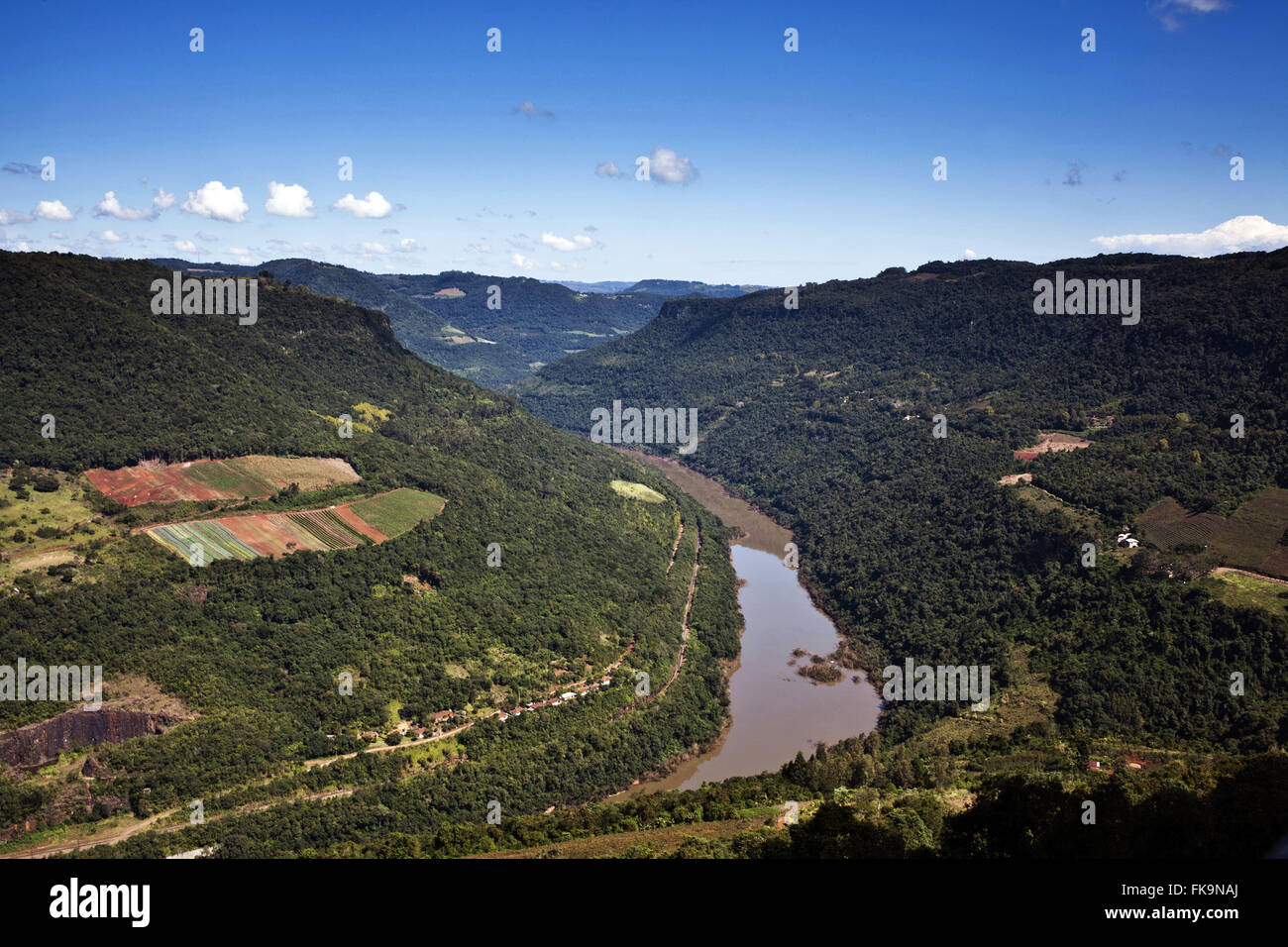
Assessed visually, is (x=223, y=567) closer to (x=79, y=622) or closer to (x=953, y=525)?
(x=79, y=622)

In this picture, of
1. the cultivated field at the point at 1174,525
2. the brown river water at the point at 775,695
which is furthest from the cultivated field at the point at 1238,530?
the brown river water at the point at 775,695

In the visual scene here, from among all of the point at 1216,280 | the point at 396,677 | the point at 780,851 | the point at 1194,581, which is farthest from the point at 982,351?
the point at 780,851

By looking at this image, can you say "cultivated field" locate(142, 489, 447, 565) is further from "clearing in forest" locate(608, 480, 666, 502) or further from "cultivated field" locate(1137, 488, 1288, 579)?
"cultivated field" locate(1137, 488, 1288, 579)

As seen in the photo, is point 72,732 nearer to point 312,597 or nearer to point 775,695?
point 312,597

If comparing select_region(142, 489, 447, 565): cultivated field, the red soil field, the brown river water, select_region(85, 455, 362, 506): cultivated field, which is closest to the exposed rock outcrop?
select_region(142, 489, 447, 565): cultivated field

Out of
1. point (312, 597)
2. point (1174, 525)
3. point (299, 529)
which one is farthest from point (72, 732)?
point (1174, 525)
